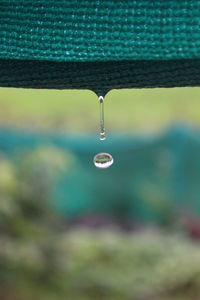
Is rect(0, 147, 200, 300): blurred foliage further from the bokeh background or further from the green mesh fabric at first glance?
the green mesh fabric

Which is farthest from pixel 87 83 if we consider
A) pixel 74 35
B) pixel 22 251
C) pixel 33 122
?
pixel 33 122

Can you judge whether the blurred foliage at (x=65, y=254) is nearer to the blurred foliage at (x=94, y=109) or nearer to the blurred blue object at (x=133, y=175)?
the blurred blue object at (x=133, y=175)

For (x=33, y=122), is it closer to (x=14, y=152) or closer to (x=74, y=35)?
(x=14, y=152)

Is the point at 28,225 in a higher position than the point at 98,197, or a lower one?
lower

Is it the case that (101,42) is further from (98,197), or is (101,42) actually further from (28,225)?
(98,197)

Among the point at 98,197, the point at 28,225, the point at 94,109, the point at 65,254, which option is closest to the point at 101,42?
the point at 28,225

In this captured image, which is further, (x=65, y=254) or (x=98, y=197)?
(x=98, y=197)

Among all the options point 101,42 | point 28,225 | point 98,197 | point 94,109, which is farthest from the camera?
point 94,109
